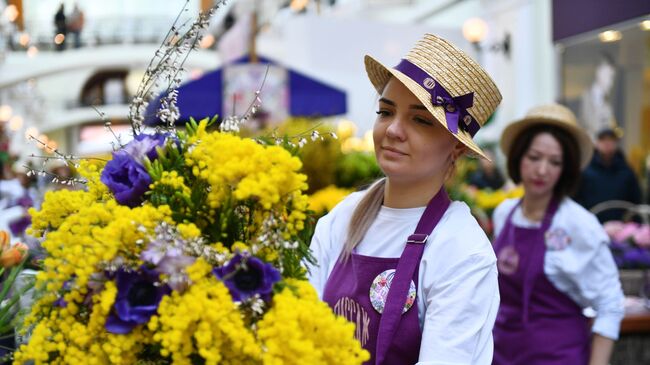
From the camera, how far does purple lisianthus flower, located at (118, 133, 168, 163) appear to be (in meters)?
1.48

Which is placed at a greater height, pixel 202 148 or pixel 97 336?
pixel 202 148

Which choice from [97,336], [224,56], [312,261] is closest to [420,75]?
[312,261]

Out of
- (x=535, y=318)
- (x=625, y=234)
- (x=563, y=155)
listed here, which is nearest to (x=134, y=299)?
(x=535, y=318)

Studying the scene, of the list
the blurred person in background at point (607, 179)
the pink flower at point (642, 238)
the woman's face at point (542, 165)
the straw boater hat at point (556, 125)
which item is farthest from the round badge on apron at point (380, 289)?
the blurred person in background at point (607, 179)

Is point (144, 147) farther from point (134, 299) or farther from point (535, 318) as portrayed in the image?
point (535, 318)

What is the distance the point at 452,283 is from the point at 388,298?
15 centimetres

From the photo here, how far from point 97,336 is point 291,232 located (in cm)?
35

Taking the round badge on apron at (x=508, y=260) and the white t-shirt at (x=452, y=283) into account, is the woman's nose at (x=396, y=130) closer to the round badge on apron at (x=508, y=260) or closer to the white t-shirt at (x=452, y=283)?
the white t-shirt at (x=452, y=283)

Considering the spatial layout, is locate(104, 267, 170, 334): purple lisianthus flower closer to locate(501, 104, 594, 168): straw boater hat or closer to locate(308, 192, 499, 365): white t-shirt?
locate(308, 192, 499, 365): white t-shirt

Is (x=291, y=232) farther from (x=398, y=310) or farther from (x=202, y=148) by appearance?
(x=398, y=310)

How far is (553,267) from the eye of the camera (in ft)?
11.2

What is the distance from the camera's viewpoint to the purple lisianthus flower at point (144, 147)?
1.48 metres

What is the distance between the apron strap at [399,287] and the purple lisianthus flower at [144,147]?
587 mm

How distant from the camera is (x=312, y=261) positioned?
59.8 inches
